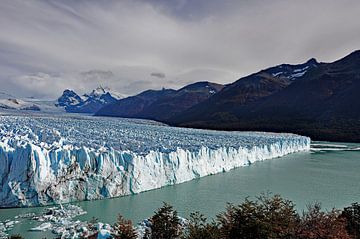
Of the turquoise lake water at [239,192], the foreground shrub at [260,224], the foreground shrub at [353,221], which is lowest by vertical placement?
the turquoise lake water at [239,192]

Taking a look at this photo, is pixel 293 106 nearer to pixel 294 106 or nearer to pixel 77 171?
pixel 294 106

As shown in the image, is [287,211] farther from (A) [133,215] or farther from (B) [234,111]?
(B) [234,111]

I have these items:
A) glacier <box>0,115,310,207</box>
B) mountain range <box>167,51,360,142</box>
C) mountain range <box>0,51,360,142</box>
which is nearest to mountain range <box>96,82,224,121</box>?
mountain range <box>0,51,360,142</box>

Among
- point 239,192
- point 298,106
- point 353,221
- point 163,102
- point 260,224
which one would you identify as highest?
point 163,102

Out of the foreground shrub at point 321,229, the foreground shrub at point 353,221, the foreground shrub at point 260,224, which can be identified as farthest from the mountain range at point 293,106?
the foreground shrub at point 321,229

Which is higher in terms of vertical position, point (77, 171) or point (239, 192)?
point (77, 171)

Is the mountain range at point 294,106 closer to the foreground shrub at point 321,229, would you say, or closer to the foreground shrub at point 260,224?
the foreground shrub at point 260,224

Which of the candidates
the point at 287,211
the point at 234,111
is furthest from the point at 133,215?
the point at 234,111

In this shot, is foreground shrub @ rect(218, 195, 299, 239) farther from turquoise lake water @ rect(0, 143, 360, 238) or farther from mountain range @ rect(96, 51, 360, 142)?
mountain range @ rect(96, 51, 360, 142)

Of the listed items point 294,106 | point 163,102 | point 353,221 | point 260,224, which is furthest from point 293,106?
point 260,224
